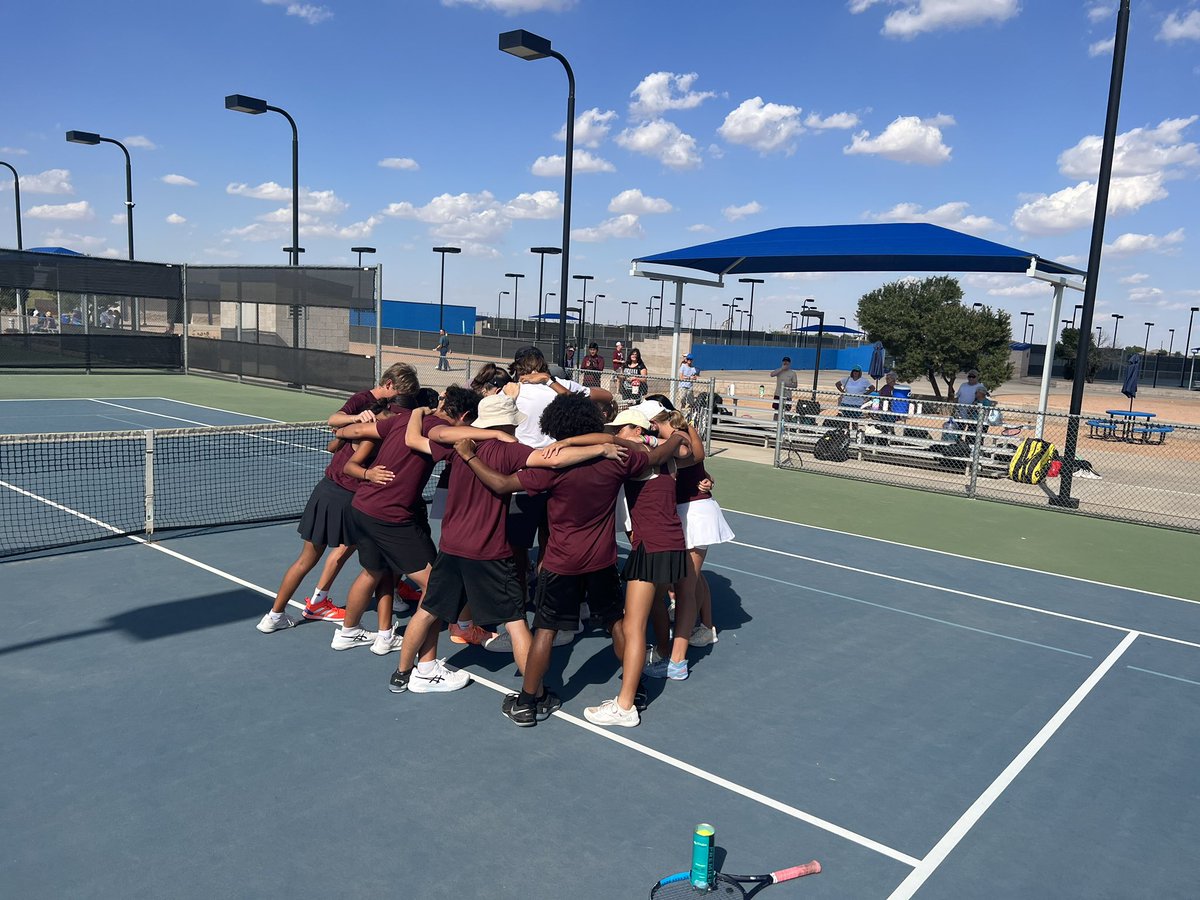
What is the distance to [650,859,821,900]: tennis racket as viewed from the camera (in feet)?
11.9

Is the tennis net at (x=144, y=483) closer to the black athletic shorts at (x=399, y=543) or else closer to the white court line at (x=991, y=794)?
the black athletic shorts at (x=399, y=543)

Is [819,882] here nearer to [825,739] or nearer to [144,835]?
[825,739]

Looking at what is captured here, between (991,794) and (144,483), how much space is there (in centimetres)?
973

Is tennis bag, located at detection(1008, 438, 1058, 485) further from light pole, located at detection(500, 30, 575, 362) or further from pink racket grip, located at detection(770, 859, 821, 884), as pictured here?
pink racket grip, located at detection(770, 859, 821, 884)

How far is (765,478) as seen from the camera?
47.8 feet

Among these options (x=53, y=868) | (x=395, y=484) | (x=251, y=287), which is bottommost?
(x=53, y=868)

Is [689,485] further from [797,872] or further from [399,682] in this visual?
[797,872]

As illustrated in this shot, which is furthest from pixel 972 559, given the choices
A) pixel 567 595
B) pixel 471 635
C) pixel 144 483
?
pixel 144 483

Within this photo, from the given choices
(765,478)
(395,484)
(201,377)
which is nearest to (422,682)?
(395,484)

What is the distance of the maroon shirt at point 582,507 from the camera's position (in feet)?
16.0

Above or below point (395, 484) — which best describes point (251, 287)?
above

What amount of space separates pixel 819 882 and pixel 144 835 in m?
2.94

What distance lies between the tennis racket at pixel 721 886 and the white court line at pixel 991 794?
0.54m

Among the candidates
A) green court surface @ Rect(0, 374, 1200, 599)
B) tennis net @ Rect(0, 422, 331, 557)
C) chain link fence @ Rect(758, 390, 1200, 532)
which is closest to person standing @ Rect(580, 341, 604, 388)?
chain link fence @ Rect(758, 390, 1200, 532)
